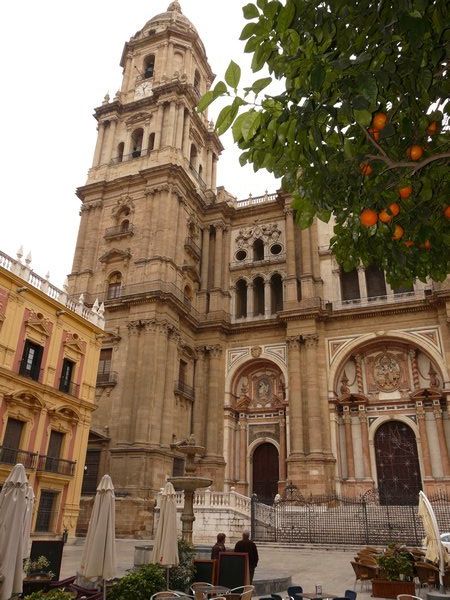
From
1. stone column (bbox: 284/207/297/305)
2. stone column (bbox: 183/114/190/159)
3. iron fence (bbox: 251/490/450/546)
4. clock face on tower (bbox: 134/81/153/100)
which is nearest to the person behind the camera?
iron fence (bbox: 251/490/450/546)

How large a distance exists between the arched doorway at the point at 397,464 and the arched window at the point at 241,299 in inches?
417

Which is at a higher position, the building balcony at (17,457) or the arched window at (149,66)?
the arched window at (149,66)

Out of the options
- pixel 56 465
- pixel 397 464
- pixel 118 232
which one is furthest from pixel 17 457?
pixel 397 464

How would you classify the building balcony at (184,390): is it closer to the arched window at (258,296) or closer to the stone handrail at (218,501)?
the arched window at (258,296)

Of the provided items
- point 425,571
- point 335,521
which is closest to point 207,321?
point 335,521

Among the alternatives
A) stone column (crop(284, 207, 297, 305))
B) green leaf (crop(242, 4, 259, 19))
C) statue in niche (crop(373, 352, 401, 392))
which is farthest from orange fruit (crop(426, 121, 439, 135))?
stone column (crop(284, 207, 297, 305))

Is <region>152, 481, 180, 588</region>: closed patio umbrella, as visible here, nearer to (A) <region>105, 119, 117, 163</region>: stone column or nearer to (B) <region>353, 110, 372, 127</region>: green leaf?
(B) <region>353, 110, 372, 127</region>: green leaf

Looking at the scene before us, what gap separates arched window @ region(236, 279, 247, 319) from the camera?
31250 mm

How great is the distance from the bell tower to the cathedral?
0.10 meters

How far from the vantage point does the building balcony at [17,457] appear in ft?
58.3

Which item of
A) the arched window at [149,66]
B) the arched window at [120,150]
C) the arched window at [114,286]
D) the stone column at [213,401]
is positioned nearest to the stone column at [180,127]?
the arched window at [120,150]

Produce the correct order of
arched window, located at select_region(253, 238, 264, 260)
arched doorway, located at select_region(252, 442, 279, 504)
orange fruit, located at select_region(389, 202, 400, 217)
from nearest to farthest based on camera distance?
1. orange fruit, located at select_region(389, 202, 400, 217)
2. arched doorway, located at select_region(252, 442, 279, 504)
3. arched window, located at select_region(253, 238, 264, 260)

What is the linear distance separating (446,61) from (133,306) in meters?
23.3

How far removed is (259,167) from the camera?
520 centimetres
